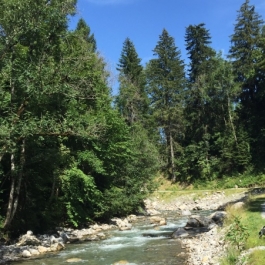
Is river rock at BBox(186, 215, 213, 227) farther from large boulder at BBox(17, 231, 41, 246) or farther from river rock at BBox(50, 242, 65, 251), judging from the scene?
large boulder at BBox(17, 231, 41, 246)

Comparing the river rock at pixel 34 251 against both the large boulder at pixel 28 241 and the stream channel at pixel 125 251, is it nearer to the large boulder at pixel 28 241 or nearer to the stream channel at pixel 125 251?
the stream channel at pixel 125 251

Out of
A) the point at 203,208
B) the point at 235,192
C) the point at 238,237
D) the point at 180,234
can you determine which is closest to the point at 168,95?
the point at 235,192

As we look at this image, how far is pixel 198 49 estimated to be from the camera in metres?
52.7

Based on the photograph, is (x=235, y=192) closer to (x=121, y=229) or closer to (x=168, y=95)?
(x=121, y=229)

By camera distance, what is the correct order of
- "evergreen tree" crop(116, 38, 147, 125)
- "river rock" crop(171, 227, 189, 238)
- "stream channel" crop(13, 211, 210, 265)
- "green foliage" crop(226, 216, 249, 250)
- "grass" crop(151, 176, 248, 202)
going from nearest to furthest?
"green foliage" crop(226, 216, 249, 250) → "stream channel" crop(13, 211, 210, 265) → "river rock" crop(171, 227, 189, 238) → "grass" crop(151, 176, 248, 202) → "evergreen tree" crop(116, 38, 147, 125)

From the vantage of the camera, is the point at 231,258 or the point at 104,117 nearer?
the point at 231,258

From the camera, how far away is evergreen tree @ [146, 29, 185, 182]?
5191 centimetres

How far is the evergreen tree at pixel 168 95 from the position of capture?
51906 mm

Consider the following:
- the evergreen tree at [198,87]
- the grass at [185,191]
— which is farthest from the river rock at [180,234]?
the evergreen tree at [198,87]

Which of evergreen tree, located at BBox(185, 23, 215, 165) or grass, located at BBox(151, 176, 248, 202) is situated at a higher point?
evergreen tree, located at BBox(185, 23, 215, 165)

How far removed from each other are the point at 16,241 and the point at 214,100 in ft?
120

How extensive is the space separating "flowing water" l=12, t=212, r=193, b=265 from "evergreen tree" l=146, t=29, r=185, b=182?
1233 inches

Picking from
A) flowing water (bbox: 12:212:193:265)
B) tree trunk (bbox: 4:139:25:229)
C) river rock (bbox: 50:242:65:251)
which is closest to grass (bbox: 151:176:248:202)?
flowing water (bbox: 12:212:193:265)

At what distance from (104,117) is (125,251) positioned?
10802 millimetres
